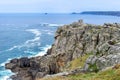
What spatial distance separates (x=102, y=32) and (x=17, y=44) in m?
82.8

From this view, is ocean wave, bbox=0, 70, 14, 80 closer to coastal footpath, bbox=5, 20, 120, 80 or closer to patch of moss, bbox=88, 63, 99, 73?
coastal footpath, bbox=5, 20, 120, 80

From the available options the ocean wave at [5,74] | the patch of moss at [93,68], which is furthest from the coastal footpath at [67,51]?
the patch of moss at [93,68]

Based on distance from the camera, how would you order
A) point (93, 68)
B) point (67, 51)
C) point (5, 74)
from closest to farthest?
point (93, 68)
point (67, 51)
point (5, 74)

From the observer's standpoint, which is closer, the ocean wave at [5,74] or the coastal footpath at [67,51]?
the coastal footpath at [67,51]

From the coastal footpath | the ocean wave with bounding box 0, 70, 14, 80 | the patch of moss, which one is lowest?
the ocean wave with bounding box 0, 70, 14, 80

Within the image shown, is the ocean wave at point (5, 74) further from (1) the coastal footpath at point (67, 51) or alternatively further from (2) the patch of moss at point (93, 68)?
(2) the patch of moss at point (93, 68)

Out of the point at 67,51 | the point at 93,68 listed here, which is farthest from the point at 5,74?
the point at 93,68

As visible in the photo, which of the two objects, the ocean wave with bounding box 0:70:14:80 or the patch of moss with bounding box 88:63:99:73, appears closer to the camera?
the patch of moss with bounding box 88:63:99:73

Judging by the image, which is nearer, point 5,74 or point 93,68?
point 93,68

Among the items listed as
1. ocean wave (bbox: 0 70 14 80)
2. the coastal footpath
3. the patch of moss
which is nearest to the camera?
the patch of moss

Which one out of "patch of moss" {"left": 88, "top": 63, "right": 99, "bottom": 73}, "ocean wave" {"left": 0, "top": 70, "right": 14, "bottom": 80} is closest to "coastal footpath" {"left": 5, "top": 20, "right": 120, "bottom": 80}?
"ocean wave" {"left": 0, "top": 70, "right": 14, "bottom": 80}

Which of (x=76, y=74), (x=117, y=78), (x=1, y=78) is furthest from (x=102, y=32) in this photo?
(x=117, y=78)

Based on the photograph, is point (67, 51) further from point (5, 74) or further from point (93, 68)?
point (93, 68)

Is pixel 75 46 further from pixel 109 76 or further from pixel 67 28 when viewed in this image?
pixel 109 76
